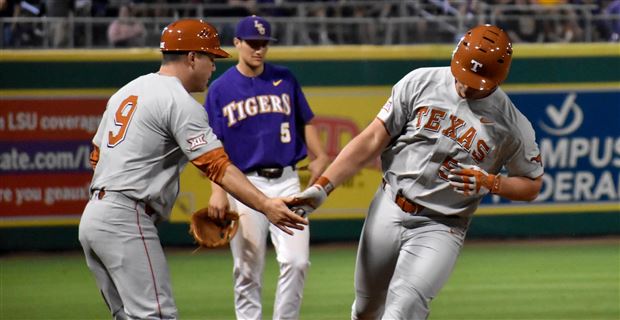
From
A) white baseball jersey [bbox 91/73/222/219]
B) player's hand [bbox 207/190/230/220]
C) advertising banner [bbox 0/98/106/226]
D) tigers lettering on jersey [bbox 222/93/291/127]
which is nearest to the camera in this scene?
white baseball jersey [bbox 91/73/222/219]

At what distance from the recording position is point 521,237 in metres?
12.3

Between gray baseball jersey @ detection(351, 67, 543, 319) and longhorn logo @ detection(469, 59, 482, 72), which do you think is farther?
gray baseball jersey @ detection(351, 67, 543, 319)

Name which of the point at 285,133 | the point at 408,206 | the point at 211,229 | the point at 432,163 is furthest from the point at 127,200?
the point at 285,133

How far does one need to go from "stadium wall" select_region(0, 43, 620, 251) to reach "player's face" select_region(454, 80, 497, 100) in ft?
20.4

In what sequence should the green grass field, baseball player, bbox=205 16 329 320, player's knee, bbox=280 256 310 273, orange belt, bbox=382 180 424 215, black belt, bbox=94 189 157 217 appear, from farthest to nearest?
the green grass field < baseball player, bbox=205 16 329 320 < player's knee, bbox=280 256 310 273 < orange belt, bbox=382 180 424 215 < black belt, bbox=94 189 157 217

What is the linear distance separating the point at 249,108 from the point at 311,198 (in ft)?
6.80

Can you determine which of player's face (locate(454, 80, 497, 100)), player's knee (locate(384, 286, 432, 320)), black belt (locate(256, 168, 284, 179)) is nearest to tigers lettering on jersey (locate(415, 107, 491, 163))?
player's face (locate(454, 80, 497, 100))

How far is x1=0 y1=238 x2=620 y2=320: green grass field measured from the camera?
27.8 ft

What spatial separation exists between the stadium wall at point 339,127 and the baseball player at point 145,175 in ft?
20.3

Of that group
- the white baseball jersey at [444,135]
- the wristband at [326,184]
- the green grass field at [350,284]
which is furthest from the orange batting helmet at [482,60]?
the green grass field at [350,284]

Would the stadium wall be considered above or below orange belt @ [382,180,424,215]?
below

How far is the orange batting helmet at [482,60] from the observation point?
5422mm

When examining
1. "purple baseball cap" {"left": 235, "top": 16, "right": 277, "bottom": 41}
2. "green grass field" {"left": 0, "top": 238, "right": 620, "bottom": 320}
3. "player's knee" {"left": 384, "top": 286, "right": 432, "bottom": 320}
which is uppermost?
"purple baseball cap" {"left": 235, "top": 16, "right": 277, "bottom": 41}

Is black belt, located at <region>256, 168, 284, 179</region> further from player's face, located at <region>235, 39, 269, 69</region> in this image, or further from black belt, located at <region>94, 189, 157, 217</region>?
black belt, located at <region>94, 189, 157, 217</region>
